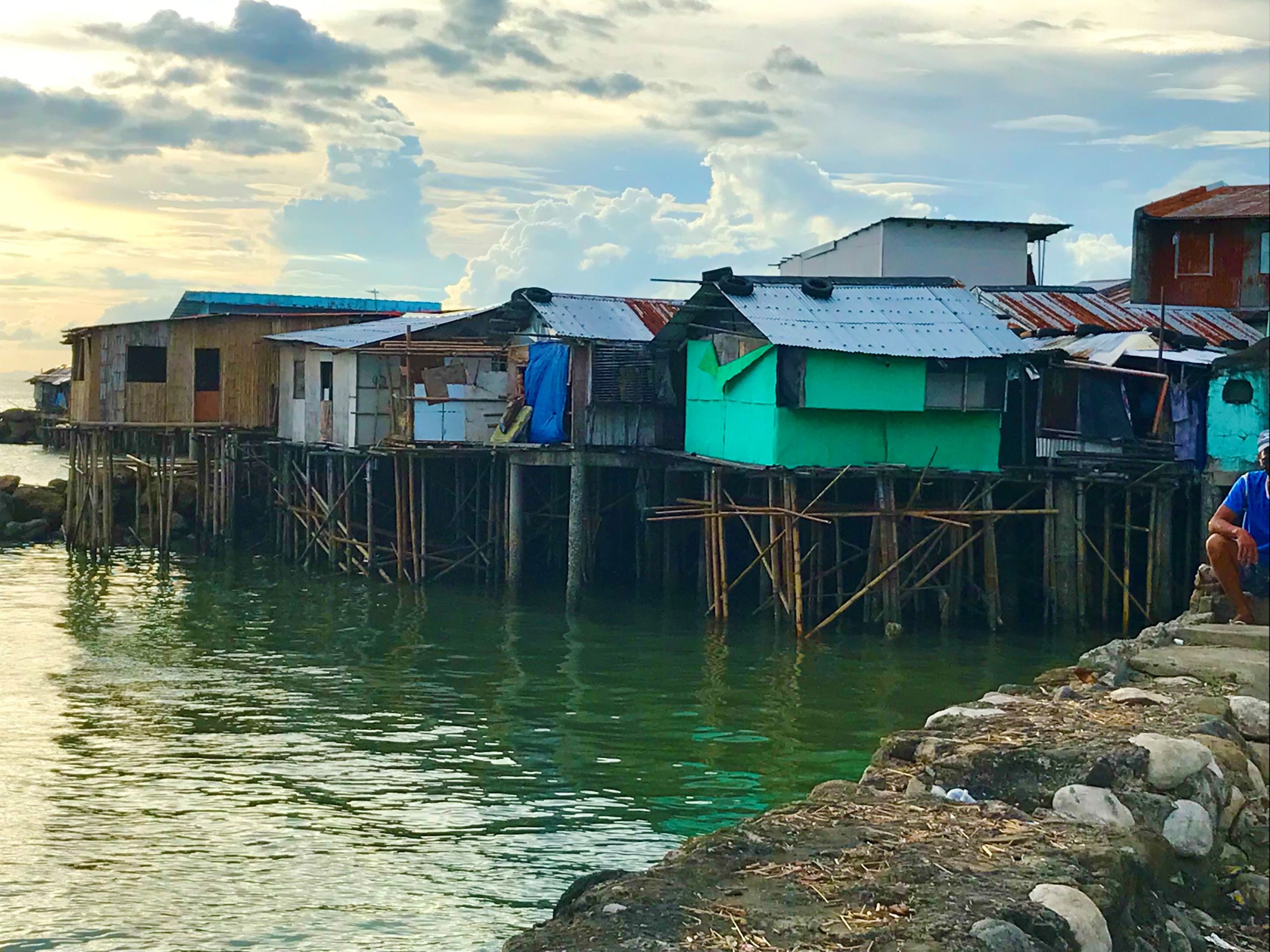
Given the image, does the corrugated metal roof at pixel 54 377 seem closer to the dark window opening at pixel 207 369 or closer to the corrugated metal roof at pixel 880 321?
the dark window opening at pixel 207 369

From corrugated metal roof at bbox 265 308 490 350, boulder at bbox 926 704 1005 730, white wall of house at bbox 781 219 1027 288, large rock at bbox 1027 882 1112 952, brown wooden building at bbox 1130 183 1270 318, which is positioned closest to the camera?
large rock at bbox 1027 882 1112 952

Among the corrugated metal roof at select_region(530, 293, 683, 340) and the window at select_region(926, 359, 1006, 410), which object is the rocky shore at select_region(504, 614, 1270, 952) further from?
the corrugated metal roof at select_region(530, 293, 683, 340)

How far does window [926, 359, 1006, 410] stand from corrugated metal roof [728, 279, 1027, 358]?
10.4 inches

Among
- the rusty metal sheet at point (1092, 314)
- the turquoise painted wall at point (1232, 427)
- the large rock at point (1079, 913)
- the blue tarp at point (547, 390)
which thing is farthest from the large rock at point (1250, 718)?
the blue tarp at point (547, 390)

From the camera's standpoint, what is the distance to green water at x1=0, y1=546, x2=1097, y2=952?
10.7m

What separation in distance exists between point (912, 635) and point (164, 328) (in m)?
17.7

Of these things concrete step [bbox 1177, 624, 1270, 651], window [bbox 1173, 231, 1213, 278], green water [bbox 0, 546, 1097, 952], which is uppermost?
window [bbox 1173, 231, 1213, 278]

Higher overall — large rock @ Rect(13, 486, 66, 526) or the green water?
large rock @ Rect(13, 486, 66, 526)

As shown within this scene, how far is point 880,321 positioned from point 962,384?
5.34ft

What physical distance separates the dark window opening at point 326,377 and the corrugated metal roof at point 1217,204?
17308mm

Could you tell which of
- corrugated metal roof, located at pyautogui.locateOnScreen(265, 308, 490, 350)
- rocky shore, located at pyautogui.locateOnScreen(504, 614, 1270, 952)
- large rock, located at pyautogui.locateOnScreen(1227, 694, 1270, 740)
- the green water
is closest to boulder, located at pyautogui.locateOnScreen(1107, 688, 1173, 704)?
rocky shore, located at pyautogui.locateOnScreen(504, 614, 1270, 952)

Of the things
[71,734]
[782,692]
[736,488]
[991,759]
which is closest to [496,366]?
[736,488]

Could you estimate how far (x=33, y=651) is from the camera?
20.9 metres

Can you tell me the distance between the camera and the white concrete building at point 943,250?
34.1 metres
